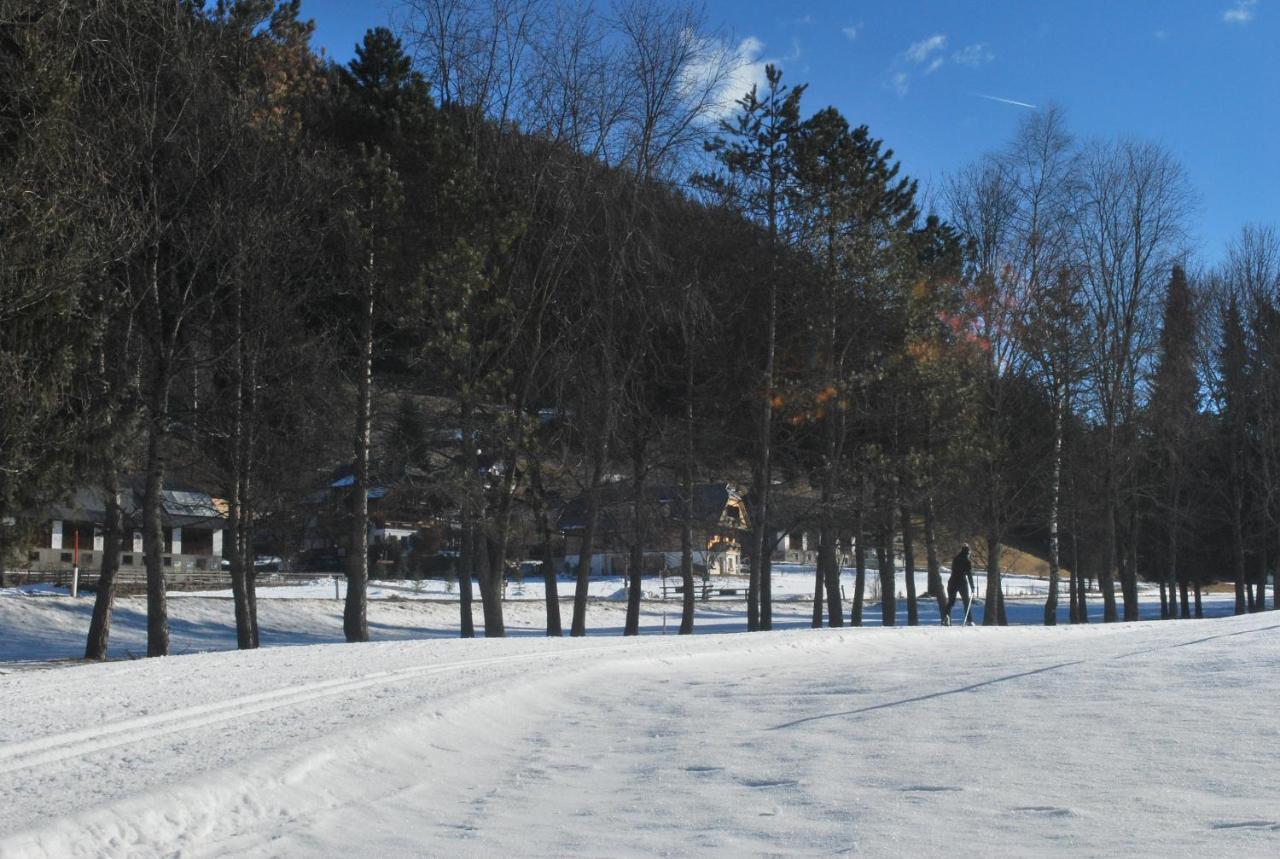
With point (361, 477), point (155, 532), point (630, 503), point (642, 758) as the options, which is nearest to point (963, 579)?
point (630, 503)

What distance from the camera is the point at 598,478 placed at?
25.7m

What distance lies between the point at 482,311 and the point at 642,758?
16.5 metres

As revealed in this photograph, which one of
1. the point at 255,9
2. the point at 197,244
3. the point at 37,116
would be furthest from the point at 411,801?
the point at 255,9

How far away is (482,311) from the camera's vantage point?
78.2 ft

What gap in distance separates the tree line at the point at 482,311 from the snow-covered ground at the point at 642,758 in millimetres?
9252

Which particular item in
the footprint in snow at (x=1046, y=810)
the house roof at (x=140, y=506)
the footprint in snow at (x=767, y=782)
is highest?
the house roof at (x=140, y=506)

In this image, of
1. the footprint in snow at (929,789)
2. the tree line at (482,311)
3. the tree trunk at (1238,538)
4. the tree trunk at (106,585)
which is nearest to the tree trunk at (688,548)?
the tree line at (482,311)

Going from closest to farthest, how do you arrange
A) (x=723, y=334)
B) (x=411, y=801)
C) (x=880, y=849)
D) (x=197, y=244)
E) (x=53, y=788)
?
(x=880, y=849) < (x=53, y=788) < (x=411, y=801) < (x=197, y=244) < (x=723, y=334)

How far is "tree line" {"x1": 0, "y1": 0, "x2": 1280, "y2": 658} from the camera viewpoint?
1961 centimetres

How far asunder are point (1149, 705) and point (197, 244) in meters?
18.1

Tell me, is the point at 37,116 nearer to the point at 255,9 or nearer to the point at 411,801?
the point at 255,9

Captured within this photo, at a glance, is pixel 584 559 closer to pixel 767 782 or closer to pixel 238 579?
pixel 238 579

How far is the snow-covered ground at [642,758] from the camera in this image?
5777mm

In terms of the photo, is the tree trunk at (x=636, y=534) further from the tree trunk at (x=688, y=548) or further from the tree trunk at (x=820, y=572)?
the tree trunk at (x=820, y=572)
